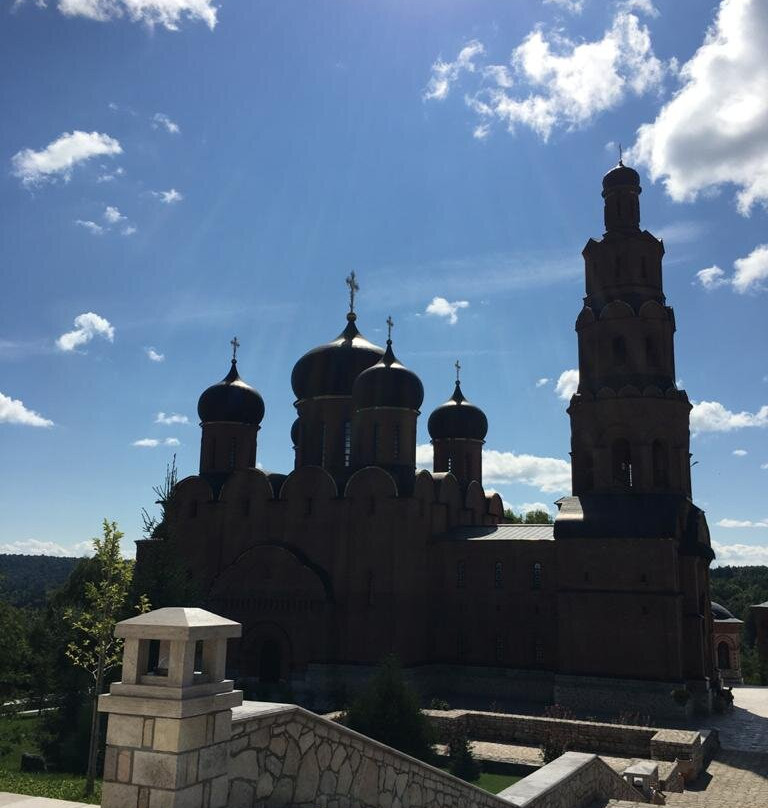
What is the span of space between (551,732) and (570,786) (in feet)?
24.4

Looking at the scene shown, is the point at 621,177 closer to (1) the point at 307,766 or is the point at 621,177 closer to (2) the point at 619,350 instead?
(2) the point at 619,350

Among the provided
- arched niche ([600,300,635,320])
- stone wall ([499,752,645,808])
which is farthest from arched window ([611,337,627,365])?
stone wall ([499,752,645,808])

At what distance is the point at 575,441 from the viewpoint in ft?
88.8

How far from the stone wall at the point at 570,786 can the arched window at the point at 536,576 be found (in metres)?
12.5

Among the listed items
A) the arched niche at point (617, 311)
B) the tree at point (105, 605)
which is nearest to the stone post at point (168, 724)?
the tree at point (105, 605)

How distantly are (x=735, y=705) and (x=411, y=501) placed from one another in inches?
530

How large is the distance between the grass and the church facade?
7123 millimetres

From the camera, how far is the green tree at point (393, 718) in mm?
14648

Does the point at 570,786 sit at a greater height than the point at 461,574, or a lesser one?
lesser

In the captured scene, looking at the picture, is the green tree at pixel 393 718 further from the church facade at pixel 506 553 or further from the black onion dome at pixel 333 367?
the black onion dome at pixel 333 367

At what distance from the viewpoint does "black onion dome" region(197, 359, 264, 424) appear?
30891 millimetres

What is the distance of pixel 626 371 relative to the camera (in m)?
26.5

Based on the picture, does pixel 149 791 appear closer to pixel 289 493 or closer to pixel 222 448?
pixel 289 493

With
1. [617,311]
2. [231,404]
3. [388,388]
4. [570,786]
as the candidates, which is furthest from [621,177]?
[570,786]
